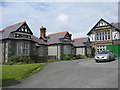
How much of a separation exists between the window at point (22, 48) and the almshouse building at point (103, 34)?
19.5m

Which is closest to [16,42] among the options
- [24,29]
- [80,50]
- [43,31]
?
[24,29]

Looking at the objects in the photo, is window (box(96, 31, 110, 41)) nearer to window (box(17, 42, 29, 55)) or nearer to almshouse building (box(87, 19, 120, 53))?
almshouse building (box(87, 19, 120, 53))

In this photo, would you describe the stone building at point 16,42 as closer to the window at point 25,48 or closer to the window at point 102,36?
the window at point 25,48

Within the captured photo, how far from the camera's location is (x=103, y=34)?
31469mm

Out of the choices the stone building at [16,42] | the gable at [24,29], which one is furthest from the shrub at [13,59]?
the gable at [24,29]

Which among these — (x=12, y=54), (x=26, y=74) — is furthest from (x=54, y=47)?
(x=26, y=74)

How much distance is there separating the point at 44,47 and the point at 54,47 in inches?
95.4

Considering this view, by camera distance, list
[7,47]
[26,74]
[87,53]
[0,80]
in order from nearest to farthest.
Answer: [0,80] → [26,74] → [7,47] → [87,53]

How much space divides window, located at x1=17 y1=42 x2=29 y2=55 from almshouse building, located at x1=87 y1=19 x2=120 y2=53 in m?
19.5

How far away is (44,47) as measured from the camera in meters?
28.3

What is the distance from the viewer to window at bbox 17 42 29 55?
20.0 m

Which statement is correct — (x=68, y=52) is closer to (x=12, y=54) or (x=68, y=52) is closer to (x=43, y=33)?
(x=43, y=33)

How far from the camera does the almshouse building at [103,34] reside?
29.5 metres

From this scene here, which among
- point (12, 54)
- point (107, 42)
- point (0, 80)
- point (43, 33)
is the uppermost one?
point (43, 33)
